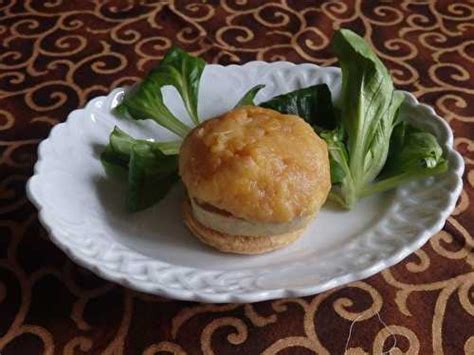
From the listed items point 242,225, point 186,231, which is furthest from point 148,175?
point 242,225

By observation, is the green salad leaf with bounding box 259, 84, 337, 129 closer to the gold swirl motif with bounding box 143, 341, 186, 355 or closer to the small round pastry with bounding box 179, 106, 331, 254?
the small round pastry with bounding box 179, 106, 331, 254

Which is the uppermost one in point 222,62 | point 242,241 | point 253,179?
point 253,179

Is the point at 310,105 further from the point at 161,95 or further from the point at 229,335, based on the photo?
the point at 229,335

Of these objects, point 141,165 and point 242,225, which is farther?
point 141,165

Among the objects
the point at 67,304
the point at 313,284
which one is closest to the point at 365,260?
the point at 313,284

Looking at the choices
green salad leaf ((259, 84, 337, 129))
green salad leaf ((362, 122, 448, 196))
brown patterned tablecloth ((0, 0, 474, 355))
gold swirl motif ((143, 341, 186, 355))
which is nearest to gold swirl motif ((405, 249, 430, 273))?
brown patterned tablecloth ((0, 0, 474, 355))

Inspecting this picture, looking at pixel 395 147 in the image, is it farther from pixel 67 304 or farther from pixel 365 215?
pixel 67 304
